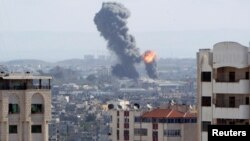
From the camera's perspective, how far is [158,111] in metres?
179

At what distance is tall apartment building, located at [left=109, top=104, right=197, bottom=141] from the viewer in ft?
552

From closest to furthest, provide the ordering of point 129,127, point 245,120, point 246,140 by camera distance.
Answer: point 246,140, point 245,120, point 129,127

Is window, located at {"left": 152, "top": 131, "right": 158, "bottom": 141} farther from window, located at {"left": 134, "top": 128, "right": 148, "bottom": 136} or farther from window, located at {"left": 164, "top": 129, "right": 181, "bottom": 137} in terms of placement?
window, located at {"left": 164, "top": 129, "right": 181, "bottom": 137}

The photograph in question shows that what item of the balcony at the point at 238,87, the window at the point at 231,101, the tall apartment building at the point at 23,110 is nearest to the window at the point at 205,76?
the window at the point at 231,101

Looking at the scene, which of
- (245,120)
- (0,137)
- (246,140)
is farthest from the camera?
(0,137)

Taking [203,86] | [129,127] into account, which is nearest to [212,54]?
[203,86]

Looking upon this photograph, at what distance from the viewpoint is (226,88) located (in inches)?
2045

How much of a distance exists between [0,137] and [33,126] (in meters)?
1.86

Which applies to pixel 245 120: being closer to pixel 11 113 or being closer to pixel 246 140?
pixel 246 140

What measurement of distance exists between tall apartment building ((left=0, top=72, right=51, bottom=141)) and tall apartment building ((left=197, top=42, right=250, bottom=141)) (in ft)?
57.2

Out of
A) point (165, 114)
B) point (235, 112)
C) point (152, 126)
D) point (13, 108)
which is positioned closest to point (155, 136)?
point (152, 126)

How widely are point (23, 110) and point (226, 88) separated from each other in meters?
19.5

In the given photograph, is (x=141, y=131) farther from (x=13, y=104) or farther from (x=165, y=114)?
(x=13, y=104)

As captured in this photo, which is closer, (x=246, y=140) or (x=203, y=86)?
(x=246, y=140)
